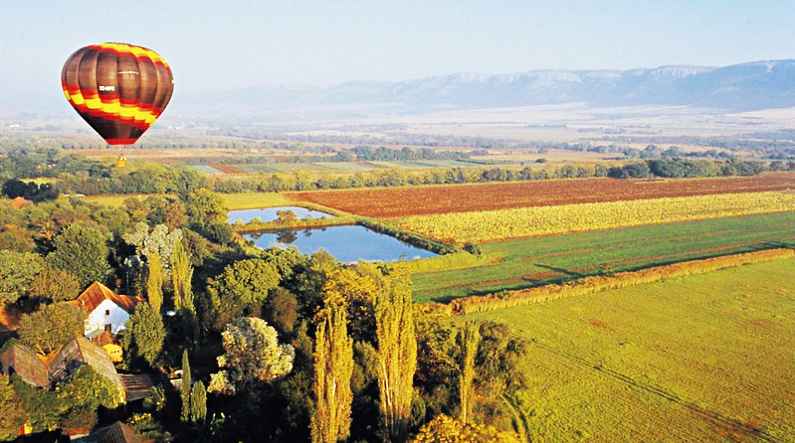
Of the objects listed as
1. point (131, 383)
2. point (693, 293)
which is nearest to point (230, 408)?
point (131, 383)

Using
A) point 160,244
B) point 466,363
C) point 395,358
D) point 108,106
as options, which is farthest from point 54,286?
point 466,363

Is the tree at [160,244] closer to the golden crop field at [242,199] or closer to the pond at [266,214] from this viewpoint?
the pond at [266,214]

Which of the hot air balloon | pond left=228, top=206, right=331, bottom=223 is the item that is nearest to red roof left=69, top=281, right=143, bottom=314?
the hot air balloon

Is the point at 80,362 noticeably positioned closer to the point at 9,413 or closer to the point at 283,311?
the point at 9,413

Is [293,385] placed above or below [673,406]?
above

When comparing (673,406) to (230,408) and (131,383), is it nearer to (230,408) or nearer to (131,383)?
(230,408)

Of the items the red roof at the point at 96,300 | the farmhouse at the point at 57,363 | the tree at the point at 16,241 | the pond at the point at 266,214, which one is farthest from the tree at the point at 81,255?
the pond at the point at 266,214
